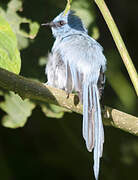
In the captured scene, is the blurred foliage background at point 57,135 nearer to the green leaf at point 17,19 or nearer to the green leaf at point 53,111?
the green leaf at point 17,19

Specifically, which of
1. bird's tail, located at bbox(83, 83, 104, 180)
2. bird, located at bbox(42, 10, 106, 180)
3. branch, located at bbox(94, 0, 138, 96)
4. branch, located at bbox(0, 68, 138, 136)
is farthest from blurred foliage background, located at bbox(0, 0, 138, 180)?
branch, located at bbox(94, 0, 138, 96)

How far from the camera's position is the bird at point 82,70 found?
12.8 feet

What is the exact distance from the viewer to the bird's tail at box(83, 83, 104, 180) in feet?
12.5

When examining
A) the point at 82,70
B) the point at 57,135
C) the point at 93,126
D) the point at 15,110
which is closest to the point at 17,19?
the point at 15,110

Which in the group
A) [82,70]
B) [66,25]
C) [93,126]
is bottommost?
[93,126]

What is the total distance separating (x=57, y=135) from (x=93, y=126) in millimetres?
1933

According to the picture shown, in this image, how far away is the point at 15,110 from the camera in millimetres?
5117

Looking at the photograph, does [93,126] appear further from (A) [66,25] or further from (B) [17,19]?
(A) [66,25]

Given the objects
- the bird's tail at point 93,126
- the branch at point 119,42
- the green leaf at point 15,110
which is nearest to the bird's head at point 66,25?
the green leaf at point 15,110

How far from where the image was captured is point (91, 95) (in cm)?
416

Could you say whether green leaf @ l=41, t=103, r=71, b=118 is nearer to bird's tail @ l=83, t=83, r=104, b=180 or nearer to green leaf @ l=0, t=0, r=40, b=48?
green leaf @ l=0, t=0, r=40, b=48

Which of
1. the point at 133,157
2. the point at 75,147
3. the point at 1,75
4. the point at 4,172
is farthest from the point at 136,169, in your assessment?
the point at 1,75

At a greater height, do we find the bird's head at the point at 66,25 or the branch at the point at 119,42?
the bird's head at the point at 66,25

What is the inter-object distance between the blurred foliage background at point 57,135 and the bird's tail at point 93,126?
1192mm
